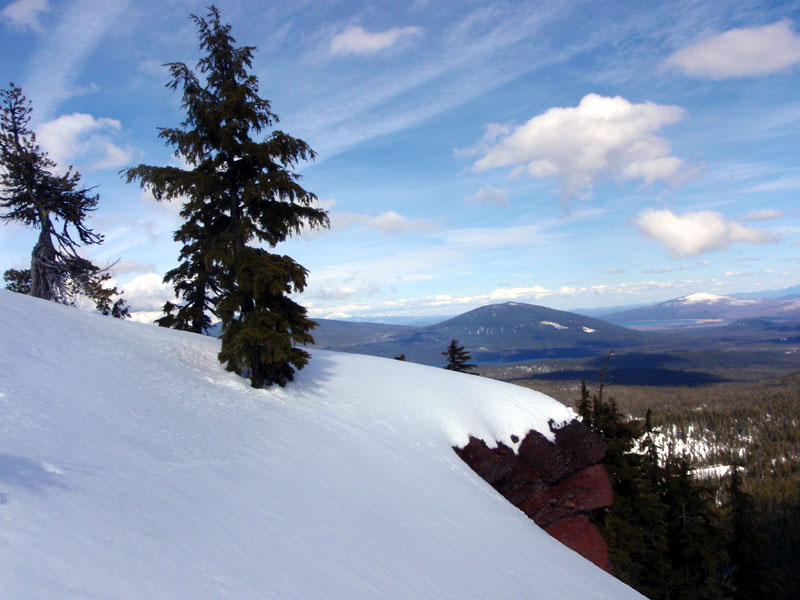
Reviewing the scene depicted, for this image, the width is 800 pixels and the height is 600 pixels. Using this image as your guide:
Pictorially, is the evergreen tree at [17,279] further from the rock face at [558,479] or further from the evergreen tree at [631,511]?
the evergreen tree at [631,511]

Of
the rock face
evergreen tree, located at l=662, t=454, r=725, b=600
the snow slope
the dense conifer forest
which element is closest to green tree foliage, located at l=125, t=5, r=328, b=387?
the snow slope

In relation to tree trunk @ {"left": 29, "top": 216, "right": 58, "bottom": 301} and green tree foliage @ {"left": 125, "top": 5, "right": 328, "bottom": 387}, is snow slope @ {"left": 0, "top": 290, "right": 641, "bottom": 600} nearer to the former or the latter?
green tree foliage @ {"left": 125, "top": 5, "right": 328, "bottom": 387}

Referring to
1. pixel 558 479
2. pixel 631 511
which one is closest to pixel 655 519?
pixel 631 511

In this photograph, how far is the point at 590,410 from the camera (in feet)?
78.5

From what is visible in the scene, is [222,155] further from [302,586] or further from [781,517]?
[781,517]

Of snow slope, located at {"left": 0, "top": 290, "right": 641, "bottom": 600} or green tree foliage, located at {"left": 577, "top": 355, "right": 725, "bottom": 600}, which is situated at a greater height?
snow slope, located at {"left": 0, "top": 290, "right": 641, "bottom": 600}

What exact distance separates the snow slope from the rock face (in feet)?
9.29

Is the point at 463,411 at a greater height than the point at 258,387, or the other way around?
the point at 258,387

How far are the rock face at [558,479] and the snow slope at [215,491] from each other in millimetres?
2831

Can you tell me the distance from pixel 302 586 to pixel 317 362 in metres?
13.0

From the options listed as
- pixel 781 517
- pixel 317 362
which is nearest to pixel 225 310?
pixel 317 362

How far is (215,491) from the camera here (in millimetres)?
5441

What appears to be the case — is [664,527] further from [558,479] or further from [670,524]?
[558,479]

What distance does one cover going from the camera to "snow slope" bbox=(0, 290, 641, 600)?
11.5 feet
